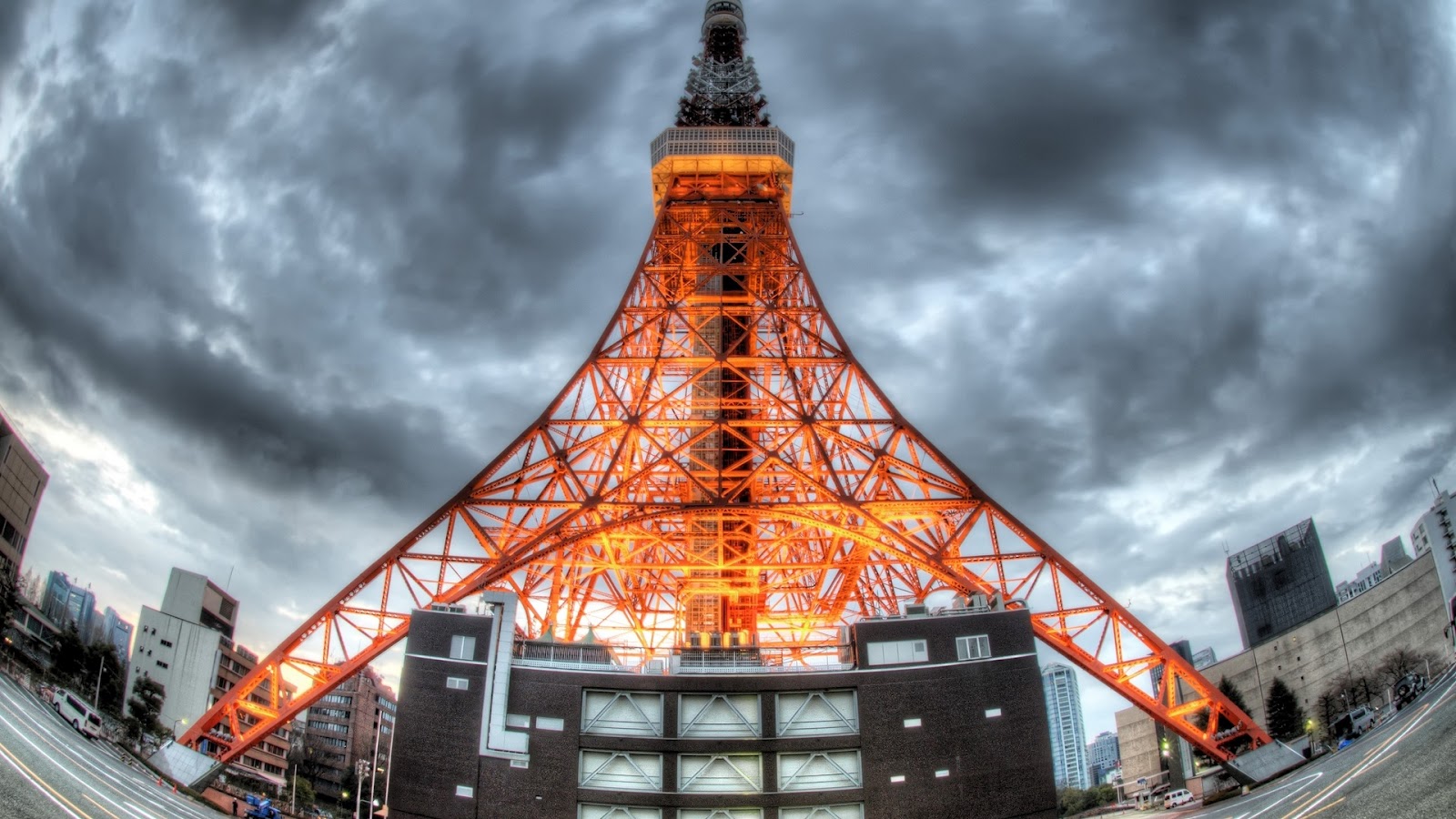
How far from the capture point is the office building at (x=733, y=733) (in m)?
26.7

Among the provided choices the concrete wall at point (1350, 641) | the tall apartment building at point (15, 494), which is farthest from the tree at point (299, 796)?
the concrete wall at point (1350, 641)

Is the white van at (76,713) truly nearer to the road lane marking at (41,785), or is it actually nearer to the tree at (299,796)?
the road lane marking at (41,785)

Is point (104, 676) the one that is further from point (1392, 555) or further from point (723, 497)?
point (1392, 555)

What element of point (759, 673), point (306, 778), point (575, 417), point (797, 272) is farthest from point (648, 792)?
point (306, 778)

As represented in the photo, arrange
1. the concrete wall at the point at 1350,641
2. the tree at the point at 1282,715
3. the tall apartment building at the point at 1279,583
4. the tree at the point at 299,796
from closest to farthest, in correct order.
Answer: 1. the tree at the point at 299,796
2. the concrete wall at the point at 1350,641
3. the tree at the point at 1282,715
4. the tall apartment building at the point at 1279,583

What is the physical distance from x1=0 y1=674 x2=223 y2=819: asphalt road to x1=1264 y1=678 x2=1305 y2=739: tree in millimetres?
66186

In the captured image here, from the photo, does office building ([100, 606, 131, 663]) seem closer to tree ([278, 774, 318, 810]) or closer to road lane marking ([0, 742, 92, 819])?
tree ([278, 774, 318, 810])

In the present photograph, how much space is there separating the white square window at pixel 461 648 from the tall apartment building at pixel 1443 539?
206 feet

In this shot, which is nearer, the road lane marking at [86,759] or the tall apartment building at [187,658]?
the road lane marking at [86,759]

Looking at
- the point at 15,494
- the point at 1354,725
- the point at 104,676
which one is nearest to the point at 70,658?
the point at 104,676

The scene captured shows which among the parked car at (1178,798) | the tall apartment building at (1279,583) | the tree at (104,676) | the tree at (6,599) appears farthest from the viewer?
the tall apartment building at (1279,583)

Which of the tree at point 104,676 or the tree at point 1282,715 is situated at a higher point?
the tree at point 104,676

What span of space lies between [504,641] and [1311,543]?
350 feet

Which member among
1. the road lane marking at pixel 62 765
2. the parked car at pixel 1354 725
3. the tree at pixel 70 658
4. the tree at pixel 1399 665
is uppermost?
the tree at pixel 70 658
